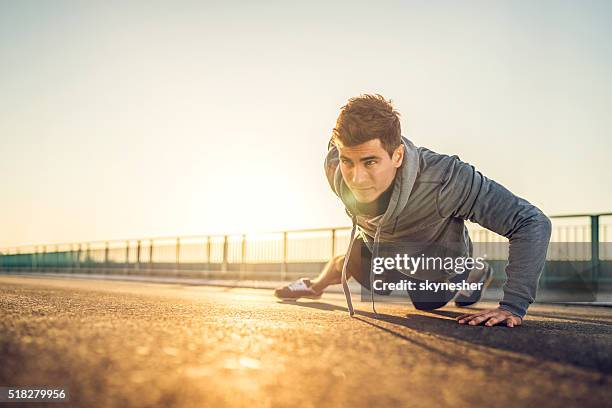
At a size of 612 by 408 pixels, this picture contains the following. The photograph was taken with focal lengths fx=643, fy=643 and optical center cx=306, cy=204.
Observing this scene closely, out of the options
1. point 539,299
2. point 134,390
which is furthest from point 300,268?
point 134,390

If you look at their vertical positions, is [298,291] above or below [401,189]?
below

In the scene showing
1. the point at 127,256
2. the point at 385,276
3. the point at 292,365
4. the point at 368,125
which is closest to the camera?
the point at 292,365

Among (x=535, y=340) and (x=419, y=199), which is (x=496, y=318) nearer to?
(x=535, y=340)

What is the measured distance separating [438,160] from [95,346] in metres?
2.80

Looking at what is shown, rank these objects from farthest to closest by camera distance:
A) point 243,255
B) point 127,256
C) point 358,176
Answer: point 127,256 → point 243,255 → point 358,176

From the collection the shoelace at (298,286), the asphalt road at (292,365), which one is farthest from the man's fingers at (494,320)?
the shoelace at (298,286)

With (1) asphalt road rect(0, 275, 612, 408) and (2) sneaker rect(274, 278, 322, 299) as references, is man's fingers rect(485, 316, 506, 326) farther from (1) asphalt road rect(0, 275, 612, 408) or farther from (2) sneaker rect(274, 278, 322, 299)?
(2) sneaker rect(274, 278, 322, 299)

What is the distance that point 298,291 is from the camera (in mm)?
6375

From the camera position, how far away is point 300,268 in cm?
1655

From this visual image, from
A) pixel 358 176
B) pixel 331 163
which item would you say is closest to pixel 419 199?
pixel 358 176

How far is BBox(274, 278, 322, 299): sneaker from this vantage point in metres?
6.30

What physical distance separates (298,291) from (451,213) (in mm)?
2536

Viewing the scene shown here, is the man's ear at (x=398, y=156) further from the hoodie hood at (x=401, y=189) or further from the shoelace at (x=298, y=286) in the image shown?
the shoelace at (x=298, y=286)

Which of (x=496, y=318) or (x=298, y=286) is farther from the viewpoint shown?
(x=298, y=286)
